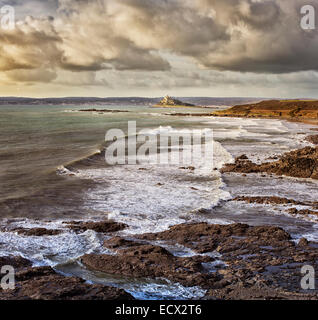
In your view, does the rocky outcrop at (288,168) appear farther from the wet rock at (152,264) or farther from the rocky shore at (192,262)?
the wet rock at (152,264)

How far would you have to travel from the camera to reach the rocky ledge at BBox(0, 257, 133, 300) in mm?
6141

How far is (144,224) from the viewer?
10594 millimetres

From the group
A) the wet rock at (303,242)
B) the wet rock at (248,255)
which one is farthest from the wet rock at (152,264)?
the wet rock at (303,242)

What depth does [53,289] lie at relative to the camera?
251 inches

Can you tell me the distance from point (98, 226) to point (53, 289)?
12.6 ft

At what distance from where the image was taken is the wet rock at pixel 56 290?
20.1 feet

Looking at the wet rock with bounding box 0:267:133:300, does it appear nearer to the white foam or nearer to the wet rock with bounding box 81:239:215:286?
the wet rock with bounding box 81:239:215:286

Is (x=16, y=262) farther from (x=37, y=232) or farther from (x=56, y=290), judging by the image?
(x=37, y=232)

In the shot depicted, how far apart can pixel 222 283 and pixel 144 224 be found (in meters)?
4.19

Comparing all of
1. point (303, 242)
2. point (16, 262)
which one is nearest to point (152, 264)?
point (16, 262)

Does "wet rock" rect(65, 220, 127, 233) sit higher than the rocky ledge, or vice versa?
"wet rock" rect(65, 220, 127, 233)

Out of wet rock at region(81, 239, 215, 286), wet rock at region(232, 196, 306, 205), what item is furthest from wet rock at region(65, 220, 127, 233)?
wet rock at region(232, 196, 306, 205)
